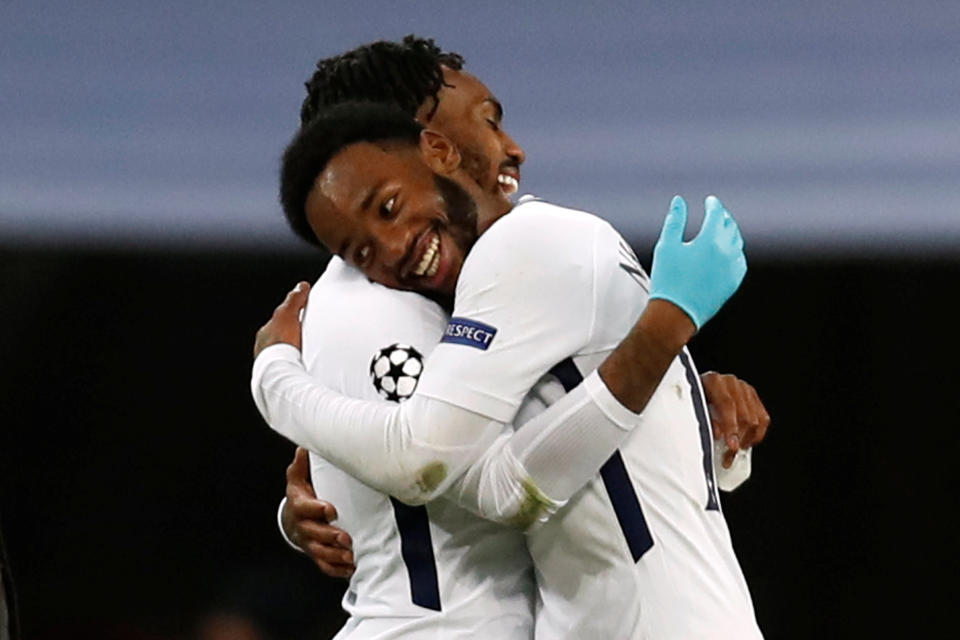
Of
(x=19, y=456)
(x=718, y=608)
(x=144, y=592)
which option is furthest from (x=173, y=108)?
(x=718, y=608)

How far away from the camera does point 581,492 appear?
1503 millimetres

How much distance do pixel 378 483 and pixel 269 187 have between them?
104 inches

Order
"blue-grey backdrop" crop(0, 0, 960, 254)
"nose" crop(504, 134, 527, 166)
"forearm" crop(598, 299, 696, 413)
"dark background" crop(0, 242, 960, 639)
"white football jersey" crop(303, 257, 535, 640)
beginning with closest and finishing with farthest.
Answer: "forearm" crop(598, 299, 696, 413)
"white football jersey" crop(303, 257, 535, 640)
"nose" crop(504, 134, 527, 166)
"dark background" crop(0, 242, 960, 639)
"blue-grey backdrop" crop(0, 0, 960, 254)

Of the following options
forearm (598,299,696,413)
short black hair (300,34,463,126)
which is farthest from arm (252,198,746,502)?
short black hair (300,34,463,126)

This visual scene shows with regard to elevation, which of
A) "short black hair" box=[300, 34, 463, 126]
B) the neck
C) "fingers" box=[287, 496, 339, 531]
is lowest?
"fingers" box=[287, 496, 339, 531]

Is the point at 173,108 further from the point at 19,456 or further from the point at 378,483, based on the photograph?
the point at 378,483

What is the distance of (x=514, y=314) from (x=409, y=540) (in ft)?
0.89

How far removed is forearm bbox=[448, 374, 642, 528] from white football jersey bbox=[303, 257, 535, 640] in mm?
105

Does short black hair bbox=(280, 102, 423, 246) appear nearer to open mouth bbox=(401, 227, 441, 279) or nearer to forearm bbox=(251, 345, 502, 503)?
open mouth bbox=(401, 227, 441, 279)

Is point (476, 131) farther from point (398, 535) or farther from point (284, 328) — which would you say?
point (398, 535)

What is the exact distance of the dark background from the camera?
3775 millimetres

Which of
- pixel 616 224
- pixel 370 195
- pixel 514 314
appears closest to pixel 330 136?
pixel 370 195

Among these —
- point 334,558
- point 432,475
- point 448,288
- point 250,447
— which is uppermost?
point 448,288

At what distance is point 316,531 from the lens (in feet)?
5.47
